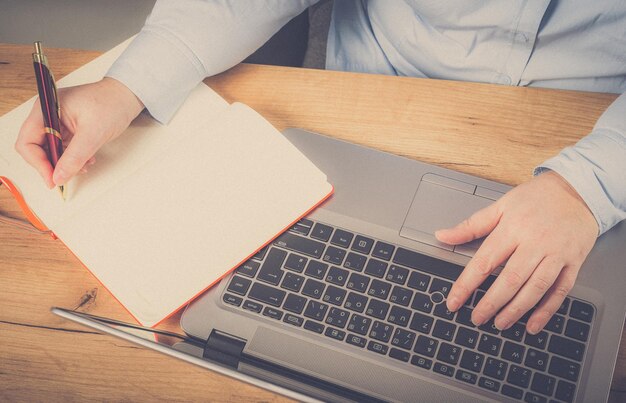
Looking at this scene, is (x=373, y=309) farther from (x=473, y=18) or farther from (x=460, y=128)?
(x=473, y=18)

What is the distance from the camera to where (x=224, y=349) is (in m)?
0.50

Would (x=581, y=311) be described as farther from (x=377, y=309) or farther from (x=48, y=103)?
(x=48, y=103)

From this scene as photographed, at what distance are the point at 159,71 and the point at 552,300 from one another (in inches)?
20.2

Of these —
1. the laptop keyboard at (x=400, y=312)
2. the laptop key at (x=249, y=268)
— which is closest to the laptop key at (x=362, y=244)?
the laptop keyboard at (x=400, y=312)

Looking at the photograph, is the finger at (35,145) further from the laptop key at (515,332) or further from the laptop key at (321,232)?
the laptop key at (515,332)

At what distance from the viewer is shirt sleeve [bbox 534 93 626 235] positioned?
0.54 metres

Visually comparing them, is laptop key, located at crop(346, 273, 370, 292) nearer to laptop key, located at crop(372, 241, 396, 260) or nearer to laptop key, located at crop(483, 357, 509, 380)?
laptop key, located at crop(372, 241, 396, 260)

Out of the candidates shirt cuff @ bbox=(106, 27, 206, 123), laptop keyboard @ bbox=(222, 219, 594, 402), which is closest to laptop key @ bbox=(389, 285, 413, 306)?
laptop keyboard @ bbox=(222, 219, 594, 402)

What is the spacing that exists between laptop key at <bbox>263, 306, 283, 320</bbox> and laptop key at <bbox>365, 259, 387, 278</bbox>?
9cm

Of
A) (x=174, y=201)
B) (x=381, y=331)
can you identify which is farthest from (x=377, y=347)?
(x=174, y=201)

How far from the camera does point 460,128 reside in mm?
639

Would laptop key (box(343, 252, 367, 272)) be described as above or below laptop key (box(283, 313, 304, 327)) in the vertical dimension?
above

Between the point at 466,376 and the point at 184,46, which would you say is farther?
the point at 184,46

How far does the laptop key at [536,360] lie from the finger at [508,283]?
0.03 meters
